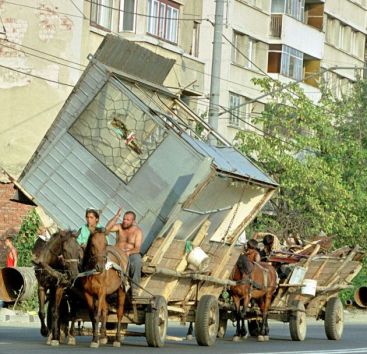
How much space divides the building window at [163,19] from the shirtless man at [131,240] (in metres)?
23.2

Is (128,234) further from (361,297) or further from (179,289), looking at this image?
(361,297)

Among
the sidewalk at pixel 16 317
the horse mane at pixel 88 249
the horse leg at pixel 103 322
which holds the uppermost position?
the horse mane at pixel 88 249

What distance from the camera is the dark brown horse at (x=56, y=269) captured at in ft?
70.8

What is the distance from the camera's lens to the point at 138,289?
22.1 meters

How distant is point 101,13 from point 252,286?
19342 mm

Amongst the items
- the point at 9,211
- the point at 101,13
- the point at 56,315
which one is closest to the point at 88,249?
the point at 56,315

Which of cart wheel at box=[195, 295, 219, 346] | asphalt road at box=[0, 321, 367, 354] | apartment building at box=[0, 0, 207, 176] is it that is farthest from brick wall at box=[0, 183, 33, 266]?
cart wheel at box=[195, 295, 219, 346]

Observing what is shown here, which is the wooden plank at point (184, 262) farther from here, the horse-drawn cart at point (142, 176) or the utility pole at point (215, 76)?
the utility pole at point (215, 76)

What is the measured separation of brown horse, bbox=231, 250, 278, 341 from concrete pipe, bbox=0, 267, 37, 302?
439 cm

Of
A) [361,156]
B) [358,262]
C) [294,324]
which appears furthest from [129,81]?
[361,156]

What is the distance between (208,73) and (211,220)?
1035 inches

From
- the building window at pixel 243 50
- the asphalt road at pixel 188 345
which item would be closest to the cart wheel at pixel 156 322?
the asphalt road at pixel 188 345

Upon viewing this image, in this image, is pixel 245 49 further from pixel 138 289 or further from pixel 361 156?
pixel 138 289

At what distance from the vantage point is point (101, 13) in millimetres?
43969
